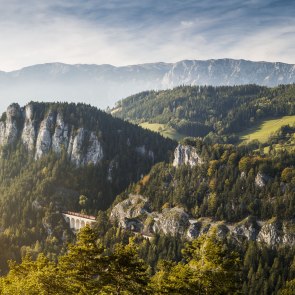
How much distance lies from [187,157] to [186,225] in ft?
128

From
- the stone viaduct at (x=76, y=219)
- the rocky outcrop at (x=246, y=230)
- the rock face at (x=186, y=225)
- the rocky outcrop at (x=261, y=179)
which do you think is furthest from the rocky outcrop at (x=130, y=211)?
the rocky outcrop at (x=261, y=179)

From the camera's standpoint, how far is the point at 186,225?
15662 cm

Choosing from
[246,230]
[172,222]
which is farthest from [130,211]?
[246,230]

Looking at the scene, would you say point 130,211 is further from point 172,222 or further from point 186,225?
point 186,225

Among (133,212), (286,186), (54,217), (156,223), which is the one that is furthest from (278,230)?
(54,217)

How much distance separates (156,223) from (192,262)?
124 metres

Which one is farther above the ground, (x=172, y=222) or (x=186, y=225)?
(x=172, y=222)

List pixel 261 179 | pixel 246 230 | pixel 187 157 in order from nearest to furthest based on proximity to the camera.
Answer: pixel 246 230
pixel 261 179
pixel 187 157

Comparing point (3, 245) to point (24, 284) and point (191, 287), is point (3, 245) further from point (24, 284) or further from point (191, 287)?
point (191, 287)

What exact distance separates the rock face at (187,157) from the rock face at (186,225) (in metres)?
24.9

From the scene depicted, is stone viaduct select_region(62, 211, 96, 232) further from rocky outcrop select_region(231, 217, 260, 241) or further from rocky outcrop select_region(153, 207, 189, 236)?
rocky outcrop select_region(231, 217, 260, 241)

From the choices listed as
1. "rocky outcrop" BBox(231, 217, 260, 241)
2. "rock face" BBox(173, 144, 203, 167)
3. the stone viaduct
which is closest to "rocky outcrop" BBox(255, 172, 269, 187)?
"rocky outcrop" BBox(231, 217, 260, 241)

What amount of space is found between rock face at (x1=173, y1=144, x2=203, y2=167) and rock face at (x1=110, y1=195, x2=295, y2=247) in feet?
81.6

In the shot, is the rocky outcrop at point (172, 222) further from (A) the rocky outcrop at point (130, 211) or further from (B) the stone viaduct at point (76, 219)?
(B) the stone viaduct at point (76, 219)
